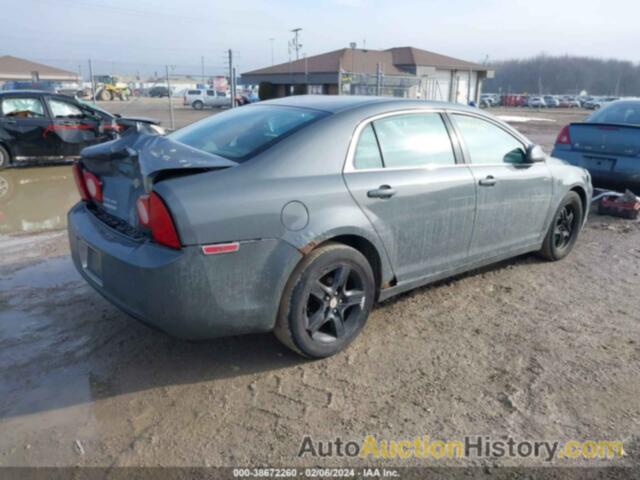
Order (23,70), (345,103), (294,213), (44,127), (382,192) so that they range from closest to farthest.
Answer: (294,213) < (382,192) < (345,103) < (44,127) < (23,70)

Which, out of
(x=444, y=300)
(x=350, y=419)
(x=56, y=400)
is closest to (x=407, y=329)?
(x=444, y=300)

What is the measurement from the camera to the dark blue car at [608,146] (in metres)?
7.12

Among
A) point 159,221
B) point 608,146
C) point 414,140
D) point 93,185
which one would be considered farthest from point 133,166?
point 608,146

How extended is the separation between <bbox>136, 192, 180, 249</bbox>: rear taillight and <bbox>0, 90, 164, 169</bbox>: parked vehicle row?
757cm

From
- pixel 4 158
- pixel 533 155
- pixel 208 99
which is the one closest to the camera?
pixel 533 155

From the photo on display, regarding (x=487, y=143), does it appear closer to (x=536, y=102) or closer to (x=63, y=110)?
(x=63, y=110)

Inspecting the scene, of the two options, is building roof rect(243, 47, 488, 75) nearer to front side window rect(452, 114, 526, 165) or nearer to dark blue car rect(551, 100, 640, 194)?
dark blue car rect(551, 100, 640, 194)

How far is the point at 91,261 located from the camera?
3201mm

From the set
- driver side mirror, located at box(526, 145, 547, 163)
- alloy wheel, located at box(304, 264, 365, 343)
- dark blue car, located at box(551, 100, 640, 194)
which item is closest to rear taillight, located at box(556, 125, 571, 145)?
dark blue car, located at box(551, 100, 640, 194)

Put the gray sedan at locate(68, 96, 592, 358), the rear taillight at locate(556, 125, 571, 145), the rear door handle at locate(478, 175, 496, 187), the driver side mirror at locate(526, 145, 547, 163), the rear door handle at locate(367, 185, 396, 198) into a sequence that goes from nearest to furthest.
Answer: the gray sedan at locate(68, 96, 592, 358), the rear door handle at locate(367, 185, 396, 198), the rear door handle at locate(478, 175, 496, 187), the driver side mirror at locate(526, 145, 547, 163), the rear taillight at locate(556, 125, 571, 145)

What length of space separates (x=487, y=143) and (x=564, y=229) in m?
1.66

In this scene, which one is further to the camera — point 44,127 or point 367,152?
point 44,127

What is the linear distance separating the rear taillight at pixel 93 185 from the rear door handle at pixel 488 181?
2703 mm

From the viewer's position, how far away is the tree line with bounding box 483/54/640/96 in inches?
4658
